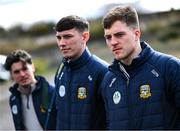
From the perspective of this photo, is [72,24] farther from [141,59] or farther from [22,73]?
[22,73]

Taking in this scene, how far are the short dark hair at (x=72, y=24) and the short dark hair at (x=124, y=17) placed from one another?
1.85ft

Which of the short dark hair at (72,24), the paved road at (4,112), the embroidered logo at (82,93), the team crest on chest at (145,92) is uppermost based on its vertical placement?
the short dark hair at (72,24)

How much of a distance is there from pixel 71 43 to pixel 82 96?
1.37ft

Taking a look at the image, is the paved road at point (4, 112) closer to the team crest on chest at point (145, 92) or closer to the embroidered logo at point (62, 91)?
the embroidered logo at point (62, 91)

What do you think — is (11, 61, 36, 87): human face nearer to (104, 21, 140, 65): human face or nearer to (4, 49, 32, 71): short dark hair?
(4, 49, 32, 71): short dark hair

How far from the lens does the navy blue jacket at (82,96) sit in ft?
13.2

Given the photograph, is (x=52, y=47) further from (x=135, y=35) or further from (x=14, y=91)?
(x=135, y=35)

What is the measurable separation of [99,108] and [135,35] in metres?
0.75

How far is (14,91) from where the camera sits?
5.04 meters

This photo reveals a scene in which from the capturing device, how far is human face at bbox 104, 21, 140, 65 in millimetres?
3484

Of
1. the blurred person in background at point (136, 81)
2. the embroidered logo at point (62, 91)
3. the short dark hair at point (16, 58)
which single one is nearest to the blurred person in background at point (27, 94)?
the short dark hair at point (16, 58)

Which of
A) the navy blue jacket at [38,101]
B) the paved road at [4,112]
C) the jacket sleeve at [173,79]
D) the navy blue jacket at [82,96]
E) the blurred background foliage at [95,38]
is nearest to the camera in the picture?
the jacket sleeve at [173,79]

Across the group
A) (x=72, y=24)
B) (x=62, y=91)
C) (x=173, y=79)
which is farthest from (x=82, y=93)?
(x=173, y=79)

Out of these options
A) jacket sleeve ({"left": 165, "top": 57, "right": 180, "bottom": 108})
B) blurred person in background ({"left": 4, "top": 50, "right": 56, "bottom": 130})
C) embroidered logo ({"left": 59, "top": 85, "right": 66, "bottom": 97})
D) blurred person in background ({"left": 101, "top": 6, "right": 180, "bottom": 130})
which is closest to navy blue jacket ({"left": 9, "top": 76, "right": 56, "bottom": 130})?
blurred person in background ({"left": 4, "top": 50, "right": 56, "bottom": 130})
